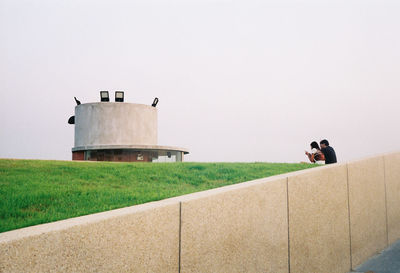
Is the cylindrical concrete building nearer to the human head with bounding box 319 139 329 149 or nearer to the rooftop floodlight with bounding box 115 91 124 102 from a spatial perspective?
the rooftop floodlight with bounding box 115 91 124 102

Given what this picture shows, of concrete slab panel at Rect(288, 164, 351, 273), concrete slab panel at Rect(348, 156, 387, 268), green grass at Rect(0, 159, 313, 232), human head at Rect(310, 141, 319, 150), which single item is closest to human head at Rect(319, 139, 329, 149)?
green grass at Rect(0, 159, 313, 232)

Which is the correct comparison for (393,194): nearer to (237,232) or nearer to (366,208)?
(366,208)

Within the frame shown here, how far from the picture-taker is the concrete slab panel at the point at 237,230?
13.7 feet

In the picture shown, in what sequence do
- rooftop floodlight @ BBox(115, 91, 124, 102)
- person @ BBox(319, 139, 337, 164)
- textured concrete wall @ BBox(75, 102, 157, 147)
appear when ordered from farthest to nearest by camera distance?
rooftop floodlight @ BBox(115, 91, 124, 102), textured concrete wall @ BBox(75, 102, 157, 147), person @ BBox(319, 139, 337, 164)

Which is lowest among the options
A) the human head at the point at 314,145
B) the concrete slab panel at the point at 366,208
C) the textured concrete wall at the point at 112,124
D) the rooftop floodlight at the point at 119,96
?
the concrete slab panel at the point at 366,208

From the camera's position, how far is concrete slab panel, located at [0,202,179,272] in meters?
2.91

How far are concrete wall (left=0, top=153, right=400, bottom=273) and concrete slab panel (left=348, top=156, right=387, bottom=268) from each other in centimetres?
2

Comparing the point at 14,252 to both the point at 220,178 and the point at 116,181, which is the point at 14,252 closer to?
the point at 116,181

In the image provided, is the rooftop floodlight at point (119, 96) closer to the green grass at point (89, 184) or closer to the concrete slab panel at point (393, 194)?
the green grass at point (89, 184)

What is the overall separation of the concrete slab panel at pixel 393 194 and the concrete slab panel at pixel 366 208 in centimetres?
31

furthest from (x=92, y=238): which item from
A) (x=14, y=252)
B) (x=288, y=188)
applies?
(x=288, y=188)

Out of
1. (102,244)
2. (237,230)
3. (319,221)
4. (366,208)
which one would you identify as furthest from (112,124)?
(102,244)

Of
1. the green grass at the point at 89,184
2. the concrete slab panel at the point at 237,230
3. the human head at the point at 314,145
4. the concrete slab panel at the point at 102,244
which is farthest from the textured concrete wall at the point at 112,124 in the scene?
the concrete slab panel at the point at 102,244

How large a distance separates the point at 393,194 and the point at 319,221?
3758mm
